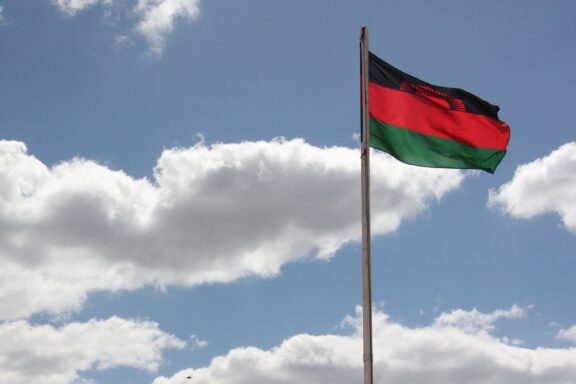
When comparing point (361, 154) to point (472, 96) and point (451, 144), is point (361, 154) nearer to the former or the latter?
point (451, 144)

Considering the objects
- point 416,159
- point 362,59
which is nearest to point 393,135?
point 416,159

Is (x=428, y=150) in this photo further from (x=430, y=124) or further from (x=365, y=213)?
(x=365, y=213)

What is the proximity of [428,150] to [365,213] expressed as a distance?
470cm

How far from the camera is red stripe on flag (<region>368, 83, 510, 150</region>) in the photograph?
2453cm

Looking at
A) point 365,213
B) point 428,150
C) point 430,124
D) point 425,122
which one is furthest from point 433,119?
point 365,213

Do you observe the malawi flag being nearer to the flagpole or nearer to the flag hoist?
the flag hoist

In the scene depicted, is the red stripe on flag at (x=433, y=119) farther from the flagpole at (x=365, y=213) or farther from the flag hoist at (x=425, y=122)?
the flagpole at (x=365, y=213)

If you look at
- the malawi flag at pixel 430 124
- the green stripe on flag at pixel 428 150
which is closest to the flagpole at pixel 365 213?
the malawi flag at pixel 430 124

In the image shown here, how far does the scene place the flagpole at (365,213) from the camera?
63.9 ft

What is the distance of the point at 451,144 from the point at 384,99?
2.83 m

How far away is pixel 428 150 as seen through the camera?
24875mm

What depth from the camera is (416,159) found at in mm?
24516

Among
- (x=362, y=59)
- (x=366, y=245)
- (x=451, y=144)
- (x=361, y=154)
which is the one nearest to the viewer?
(x=366, y=245)

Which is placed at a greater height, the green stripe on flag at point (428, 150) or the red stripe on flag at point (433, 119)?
the red stripe on flag at point (433, 119)
